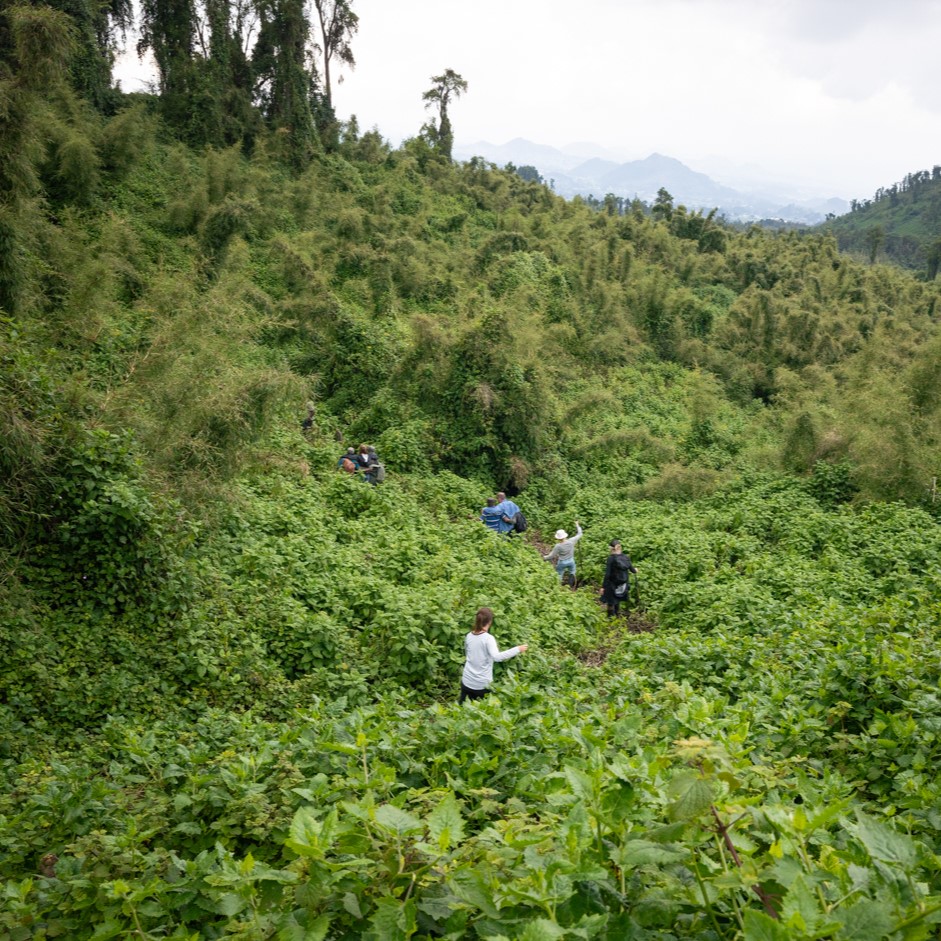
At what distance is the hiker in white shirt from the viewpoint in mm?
5570

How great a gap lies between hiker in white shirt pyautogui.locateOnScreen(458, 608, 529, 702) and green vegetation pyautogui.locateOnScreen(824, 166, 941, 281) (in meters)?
65.1

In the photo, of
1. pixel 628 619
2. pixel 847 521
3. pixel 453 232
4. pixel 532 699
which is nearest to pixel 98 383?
pixel 532 699

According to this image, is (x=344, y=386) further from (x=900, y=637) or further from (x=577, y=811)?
(x=577, y=811)

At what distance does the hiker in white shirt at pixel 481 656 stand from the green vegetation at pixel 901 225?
213ft

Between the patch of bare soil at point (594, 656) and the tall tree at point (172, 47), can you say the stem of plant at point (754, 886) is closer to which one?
the patch of bare soil at point (594, 656)

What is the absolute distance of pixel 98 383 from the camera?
848cm

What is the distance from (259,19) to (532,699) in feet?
109

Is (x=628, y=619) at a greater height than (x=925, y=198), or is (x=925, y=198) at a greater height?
(x=925, y=198)

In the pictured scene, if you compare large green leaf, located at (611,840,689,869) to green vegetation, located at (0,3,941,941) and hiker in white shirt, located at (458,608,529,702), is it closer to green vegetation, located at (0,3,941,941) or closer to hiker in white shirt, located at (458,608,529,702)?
green vegetation, located at (0,3,941,941)

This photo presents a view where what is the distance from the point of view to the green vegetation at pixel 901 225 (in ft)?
228

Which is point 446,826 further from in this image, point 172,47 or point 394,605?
point 172,47

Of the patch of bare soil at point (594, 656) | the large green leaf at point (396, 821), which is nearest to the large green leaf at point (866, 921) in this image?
the large green leaf at point (396, 821)

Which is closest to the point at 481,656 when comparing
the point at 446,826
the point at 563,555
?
the point at 446,826

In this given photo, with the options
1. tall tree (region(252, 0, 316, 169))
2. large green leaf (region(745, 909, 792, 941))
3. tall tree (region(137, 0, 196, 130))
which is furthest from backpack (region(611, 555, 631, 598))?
tall tree (region(137, 0, 196, 130))
